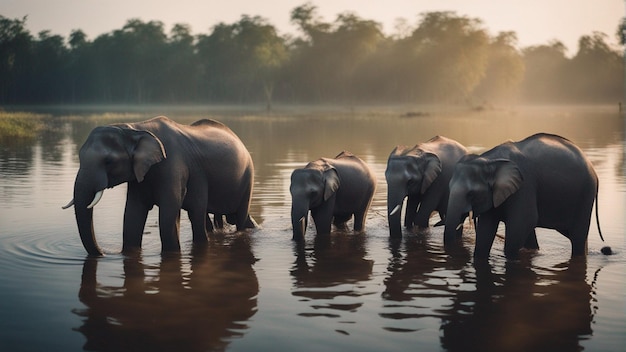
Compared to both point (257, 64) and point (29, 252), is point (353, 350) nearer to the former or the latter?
point (29, 252)

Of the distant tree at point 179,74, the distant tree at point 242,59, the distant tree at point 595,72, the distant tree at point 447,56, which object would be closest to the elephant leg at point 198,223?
the distant tree at point 242,59

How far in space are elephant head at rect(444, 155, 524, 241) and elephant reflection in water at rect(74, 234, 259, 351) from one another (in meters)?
2.73

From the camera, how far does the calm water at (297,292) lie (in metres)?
7.70

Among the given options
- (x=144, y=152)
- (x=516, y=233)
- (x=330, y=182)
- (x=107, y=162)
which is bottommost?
(x=516, y=233)

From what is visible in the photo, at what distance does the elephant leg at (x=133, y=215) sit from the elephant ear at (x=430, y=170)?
4501mm

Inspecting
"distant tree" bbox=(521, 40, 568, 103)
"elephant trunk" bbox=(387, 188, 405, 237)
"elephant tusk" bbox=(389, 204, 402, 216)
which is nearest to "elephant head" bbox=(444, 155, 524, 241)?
"elephant tusk" bbox=(389, 204, 402, 216)

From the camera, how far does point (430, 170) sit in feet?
44.8

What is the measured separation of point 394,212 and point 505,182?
9.62 feet

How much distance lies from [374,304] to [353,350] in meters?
1.68

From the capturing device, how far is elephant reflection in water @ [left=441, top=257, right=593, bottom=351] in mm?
7656

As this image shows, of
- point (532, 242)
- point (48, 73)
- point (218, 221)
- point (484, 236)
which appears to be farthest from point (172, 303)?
point (48, 73)

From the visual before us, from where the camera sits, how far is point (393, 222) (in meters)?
13.2

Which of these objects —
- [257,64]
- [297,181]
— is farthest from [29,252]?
[257,64]

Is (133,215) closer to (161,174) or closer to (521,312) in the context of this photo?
(161,174)
